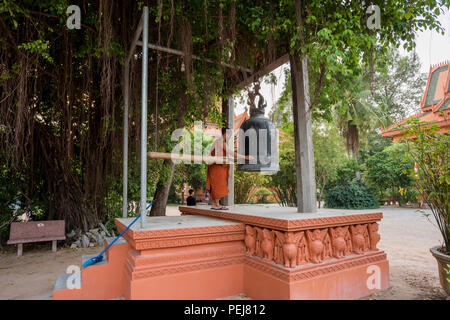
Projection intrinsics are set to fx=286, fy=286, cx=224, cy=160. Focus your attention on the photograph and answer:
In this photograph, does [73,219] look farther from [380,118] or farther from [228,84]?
[380,118]

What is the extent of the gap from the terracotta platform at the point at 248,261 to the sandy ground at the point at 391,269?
0.30 m

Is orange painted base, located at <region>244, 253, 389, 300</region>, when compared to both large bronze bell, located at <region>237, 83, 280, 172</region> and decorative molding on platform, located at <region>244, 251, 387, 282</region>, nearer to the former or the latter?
decorative molding on platform, located at <region>244, 251, 387, 282</region>

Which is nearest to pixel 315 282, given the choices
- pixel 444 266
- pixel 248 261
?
pixel 248 261

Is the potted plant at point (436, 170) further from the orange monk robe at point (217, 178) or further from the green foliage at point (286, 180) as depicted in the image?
the green foliage at point (286, 180)

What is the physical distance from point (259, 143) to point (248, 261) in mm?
1435

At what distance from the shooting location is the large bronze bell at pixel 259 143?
3.62m

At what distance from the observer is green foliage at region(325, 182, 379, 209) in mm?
14609

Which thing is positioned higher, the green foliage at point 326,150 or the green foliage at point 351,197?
the green foliage at point 326,150

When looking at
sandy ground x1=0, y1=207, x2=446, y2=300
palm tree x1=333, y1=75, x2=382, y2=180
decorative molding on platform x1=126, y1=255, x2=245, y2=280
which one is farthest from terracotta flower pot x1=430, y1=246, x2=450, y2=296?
palm tree x1=333, y1=75, x2=382, y2=180

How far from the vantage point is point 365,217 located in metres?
3.24

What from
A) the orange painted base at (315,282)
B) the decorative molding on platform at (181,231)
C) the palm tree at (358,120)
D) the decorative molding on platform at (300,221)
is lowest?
the orange painted base at (315,282)

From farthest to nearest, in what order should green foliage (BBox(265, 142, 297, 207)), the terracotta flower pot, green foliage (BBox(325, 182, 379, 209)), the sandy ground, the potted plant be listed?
green foliage (BBox(325, 182, 379, 209))
green foliage (BBox(265, 142, 297, 207))
the sandy ground
the potted plant
the terracotta flower pot

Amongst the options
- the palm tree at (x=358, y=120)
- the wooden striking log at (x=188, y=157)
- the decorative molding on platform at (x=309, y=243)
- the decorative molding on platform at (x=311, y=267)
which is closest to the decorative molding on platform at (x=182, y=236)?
the decorative molding on platform at (x=309, y=243)

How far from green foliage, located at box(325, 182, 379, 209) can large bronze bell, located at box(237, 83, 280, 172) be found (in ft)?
41.0
